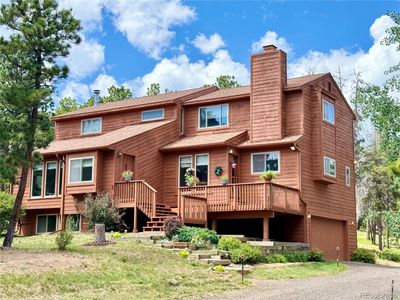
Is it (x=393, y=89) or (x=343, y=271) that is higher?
(x=393, y=89)

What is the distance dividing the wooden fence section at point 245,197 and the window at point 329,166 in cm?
283

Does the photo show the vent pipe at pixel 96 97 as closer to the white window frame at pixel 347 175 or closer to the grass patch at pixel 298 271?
the white window frame at pixel 347 175

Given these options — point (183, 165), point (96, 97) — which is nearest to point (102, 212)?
point (183, 165)

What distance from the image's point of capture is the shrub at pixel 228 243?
66.3ft

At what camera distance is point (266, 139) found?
26.8 meters

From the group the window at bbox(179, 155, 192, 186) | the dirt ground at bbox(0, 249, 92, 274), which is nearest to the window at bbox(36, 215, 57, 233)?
the window at bbox(179, 155, 192, 186)

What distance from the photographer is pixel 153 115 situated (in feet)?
103

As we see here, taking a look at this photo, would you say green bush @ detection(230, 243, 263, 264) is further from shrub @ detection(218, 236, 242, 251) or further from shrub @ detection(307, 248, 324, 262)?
shrub @ detection(307, 248, 324, 262)

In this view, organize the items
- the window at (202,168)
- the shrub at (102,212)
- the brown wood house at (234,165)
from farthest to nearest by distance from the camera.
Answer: the window at (202,168)
the brown wood house at (234,165)
the shrub at (102,212)

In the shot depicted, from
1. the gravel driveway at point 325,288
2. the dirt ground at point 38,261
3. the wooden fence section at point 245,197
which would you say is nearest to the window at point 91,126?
the wooden fence section at point 245,197

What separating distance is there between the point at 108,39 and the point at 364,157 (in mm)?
21138

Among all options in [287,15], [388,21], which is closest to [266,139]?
[287,15]

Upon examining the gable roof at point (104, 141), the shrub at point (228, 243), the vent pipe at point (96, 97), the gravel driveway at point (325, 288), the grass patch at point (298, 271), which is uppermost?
the vent pipe at point (96, 97)

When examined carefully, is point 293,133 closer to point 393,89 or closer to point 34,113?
point 34,113
